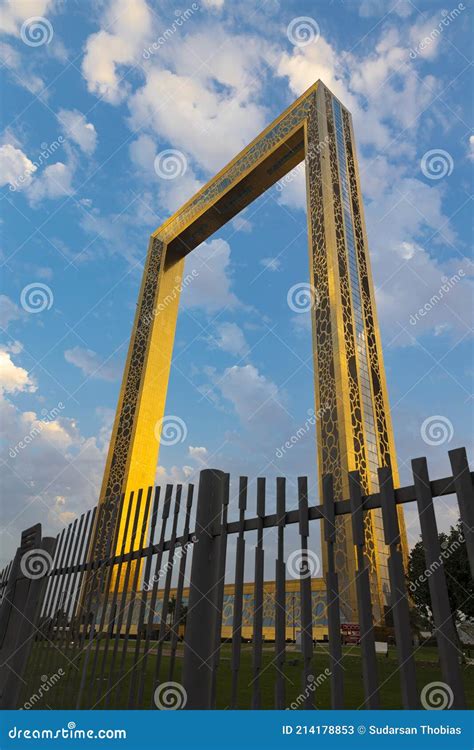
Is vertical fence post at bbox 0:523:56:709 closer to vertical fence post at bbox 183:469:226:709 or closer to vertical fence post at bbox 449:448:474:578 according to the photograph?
vertical fence post at bbox 183:469:226:709

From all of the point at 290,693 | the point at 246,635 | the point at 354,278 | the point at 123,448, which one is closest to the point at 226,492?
the point at 290,693

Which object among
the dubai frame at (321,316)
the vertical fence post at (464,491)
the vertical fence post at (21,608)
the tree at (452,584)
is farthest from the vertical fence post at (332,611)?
the tree at (452,584)

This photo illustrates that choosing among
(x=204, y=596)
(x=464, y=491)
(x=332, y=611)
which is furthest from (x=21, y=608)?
(x=464, y=491)

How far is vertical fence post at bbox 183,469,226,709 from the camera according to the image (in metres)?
1.83

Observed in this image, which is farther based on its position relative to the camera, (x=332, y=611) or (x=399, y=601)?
(x=332, y=611)

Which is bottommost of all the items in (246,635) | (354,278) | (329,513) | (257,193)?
(329,513)

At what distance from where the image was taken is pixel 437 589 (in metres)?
1.27

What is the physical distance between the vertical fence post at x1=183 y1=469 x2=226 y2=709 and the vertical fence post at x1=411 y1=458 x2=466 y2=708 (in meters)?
0.98

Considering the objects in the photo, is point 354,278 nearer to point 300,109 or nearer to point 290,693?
point 300,109

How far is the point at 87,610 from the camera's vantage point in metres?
2.70

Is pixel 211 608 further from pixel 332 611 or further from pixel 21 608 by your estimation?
pixel 21 608

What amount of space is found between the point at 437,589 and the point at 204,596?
3.41 feet

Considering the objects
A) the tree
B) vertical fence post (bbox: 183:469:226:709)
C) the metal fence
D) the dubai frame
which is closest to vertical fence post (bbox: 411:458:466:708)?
the metal fence

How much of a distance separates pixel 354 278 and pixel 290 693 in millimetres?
10091
